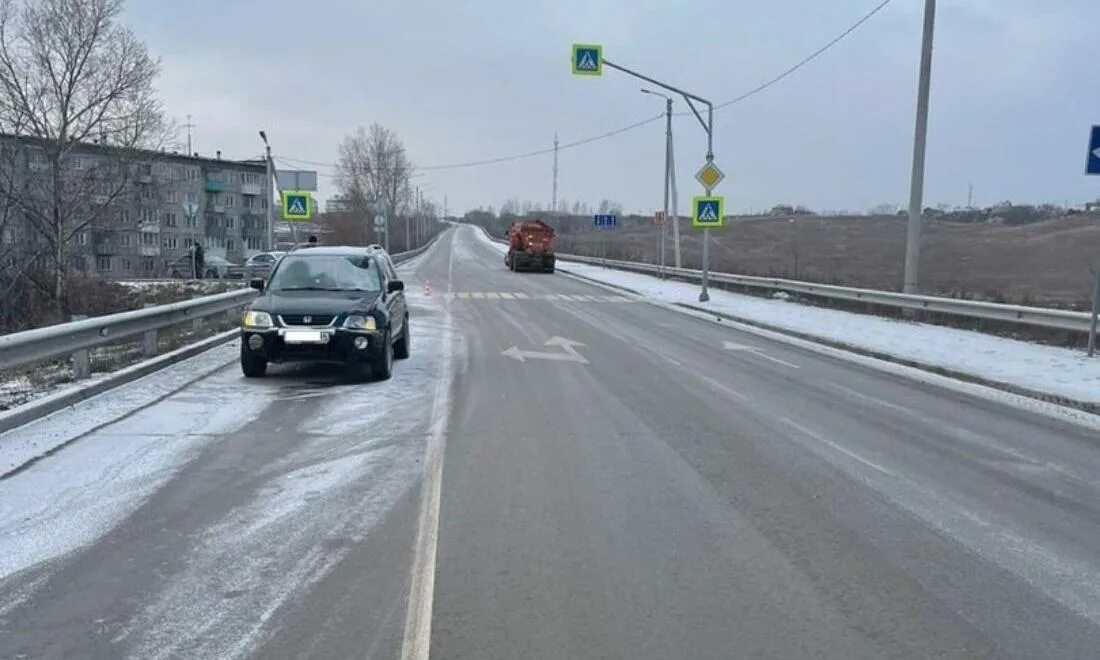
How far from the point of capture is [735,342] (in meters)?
17.2

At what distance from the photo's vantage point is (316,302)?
1145 cm

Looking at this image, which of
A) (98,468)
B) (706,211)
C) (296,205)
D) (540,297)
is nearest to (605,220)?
(540,297)

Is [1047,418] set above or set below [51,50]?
below

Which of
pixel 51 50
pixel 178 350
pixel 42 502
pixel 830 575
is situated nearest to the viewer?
pixel 830 575

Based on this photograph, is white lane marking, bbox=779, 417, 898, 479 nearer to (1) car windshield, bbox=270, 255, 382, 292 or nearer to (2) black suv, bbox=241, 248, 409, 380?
(2) black suv, bbox=241, 248, 409, 380

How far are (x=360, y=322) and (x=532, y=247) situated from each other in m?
35.8

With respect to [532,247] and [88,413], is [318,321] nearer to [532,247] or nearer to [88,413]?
[88,413]

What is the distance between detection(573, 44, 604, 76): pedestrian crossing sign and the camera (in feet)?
75.8

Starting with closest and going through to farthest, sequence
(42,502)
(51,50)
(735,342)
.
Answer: (42,502), (735,342), (51,50)

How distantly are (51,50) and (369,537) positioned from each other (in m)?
33.4

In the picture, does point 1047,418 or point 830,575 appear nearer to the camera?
point 830,575

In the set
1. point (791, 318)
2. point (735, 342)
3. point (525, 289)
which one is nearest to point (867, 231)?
point (525, 289)

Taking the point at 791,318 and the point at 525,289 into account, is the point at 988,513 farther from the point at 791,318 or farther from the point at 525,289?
the point at 525,289

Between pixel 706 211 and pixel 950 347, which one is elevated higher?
pixel 706 211
